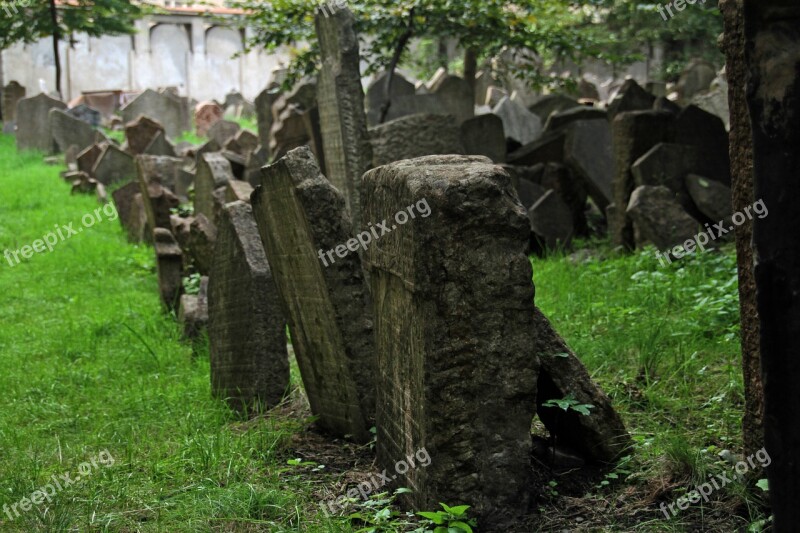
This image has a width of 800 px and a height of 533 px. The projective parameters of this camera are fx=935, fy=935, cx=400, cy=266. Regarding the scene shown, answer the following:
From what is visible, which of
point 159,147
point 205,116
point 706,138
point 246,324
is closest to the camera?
point 246,324

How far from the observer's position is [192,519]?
3.52m

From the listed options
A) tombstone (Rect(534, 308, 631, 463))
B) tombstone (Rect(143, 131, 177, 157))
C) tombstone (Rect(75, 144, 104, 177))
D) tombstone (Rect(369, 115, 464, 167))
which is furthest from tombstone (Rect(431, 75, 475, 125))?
tombstone (Rect(534, 308, 631, 463))

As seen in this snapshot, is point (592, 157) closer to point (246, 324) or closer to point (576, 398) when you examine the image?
point (246, 324)

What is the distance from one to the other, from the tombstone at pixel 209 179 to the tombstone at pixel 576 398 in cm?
591

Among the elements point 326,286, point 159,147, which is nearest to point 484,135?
point 159,147

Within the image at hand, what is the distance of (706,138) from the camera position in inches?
344

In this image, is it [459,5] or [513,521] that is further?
[459,5]

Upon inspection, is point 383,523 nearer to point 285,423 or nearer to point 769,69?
point 285,423

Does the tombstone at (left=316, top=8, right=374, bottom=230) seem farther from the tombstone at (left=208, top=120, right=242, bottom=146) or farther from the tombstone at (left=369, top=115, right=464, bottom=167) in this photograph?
the tombstone at (left=208, top=120, right=242, bottom=146)

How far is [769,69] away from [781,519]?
44.1 inches

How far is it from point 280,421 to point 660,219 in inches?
167

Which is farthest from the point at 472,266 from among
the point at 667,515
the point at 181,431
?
the point at 181,431

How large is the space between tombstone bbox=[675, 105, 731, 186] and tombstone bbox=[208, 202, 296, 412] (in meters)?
4.90

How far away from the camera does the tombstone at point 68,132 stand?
1725 centimetres
